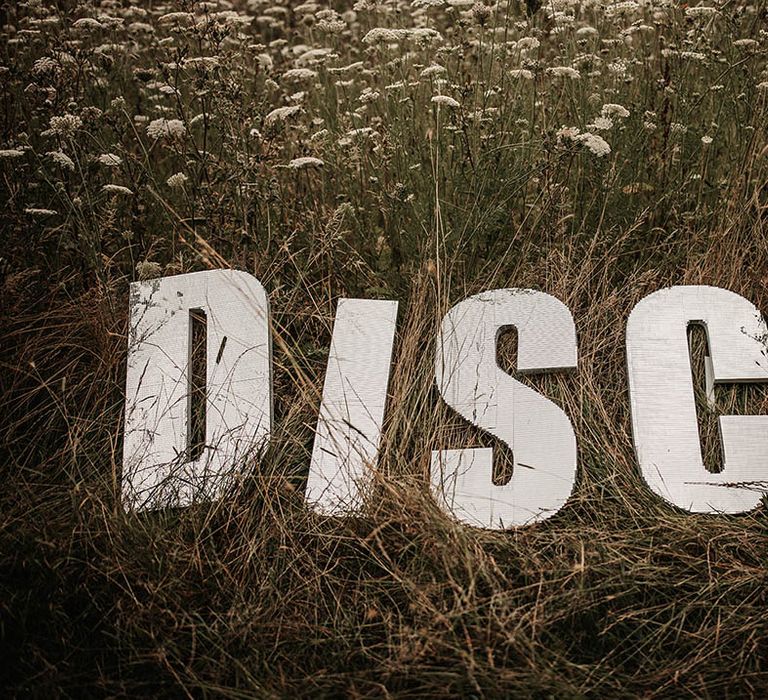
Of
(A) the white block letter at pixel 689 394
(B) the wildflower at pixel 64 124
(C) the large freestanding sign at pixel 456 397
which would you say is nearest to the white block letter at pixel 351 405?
(C) the large freestanding sign at pixel 456 397

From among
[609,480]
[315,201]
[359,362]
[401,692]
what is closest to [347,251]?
[315,201]

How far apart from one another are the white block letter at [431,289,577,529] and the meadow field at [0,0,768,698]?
0.07m

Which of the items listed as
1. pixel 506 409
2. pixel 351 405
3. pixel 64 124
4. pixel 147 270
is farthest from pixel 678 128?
pixel 64 124

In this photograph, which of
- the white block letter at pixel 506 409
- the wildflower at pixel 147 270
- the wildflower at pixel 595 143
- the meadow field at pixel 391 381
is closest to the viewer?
the meadow field at pixel 391 381

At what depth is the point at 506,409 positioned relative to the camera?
2541 millimetres

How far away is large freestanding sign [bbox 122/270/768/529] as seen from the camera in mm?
2377

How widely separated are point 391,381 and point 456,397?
0.25 meters

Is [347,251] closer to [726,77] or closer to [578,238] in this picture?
[578,238]

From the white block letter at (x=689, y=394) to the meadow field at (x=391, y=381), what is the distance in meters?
0.09

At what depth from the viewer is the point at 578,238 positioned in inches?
126

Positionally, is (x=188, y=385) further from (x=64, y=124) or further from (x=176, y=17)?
(x=176, y=17)

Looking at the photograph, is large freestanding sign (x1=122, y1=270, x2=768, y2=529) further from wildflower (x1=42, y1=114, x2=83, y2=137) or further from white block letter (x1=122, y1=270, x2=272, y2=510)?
wildflower (x1=42, y1=114, x2=83, y2=137)

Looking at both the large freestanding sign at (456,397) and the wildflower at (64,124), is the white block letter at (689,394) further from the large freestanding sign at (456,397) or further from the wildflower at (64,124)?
the wildflower at (64,124)

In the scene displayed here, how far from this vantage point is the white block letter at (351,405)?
2396 mm
